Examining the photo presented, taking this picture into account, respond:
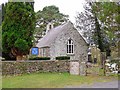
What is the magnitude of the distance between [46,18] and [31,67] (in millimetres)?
36704

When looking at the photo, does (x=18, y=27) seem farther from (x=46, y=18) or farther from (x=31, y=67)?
(x=46, y=18)

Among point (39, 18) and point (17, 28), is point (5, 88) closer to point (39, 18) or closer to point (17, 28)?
point (17, 28)

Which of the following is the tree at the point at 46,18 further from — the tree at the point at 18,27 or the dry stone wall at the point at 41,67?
the dry stone wall at the point at 41,67

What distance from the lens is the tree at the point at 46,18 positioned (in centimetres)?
5553

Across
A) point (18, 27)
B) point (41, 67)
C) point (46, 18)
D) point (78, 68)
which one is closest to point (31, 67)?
point (41, 67)

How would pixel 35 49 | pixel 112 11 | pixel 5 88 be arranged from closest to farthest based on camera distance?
pixel 5 88 → pixel 112 11 → pixel 35 49

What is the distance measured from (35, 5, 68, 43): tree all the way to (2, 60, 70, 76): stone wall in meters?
33.6

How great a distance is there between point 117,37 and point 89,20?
13.9 m

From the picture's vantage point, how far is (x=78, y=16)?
33.5m

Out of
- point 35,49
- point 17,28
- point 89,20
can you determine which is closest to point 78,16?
point 89,20

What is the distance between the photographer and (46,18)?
185ft

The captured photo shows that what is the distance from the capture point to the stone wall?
1962 cm

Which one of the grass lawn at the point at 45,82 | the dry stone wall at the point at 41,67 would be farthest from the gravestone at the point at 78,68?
the grass lawn at the point at 45,82

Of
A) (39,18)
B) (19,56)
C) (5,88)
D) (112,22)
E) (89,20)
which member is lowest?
(5,88)
